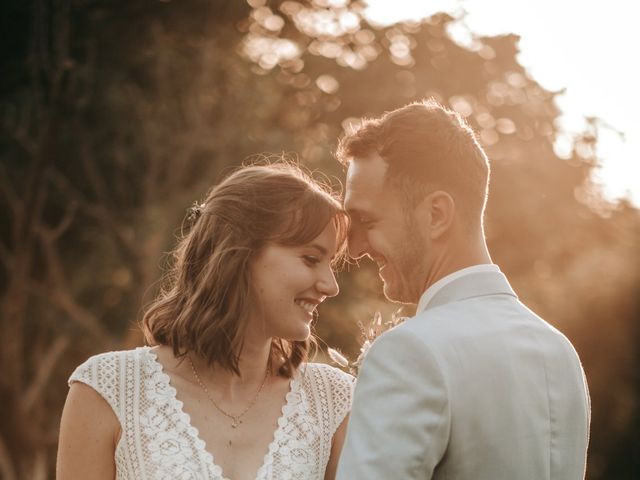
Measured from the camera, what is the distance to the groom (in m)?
2.38

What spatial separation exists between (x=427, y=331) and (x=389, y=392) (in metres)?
0.19

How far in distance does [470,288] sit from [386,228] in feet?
1.12

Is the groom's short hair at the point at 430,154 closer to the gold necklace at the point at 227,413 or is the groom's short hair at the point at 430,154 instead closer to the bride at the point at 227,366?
the bride at the point at 227,366

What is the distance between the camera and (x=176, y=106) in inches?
572

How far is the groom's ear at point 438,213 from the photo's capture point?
9.12 ft

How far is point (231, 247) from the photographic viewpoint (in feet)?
11.9

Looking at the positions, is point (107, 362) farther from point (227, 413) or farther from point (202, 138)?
point (202, 138)

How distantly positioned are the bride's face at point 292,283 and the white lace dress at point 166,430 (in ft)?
1.26

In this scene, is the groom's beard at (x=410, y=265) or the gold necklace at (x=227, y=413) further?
the gold necklace at (x=227, y=413)

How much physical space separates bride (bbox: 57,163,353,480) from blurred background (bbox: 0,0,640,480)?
9115mm

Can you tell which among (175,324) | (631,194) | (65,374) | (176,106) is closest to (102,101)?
(176,106)

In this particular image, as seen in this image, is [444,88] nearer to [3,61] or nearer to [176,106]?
[176,106]

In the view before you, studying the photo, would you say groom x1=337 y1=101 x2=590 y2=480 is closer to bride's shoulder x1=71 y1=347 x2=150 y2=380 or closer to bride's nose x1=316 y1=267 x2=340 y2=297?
bride's nose x1=316 y1=267 x2=340 y2=297

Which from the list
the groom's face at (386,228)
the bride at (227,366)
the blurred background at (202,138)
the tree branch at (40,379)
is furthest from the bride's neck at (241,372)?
the tree branch at (40,379)
